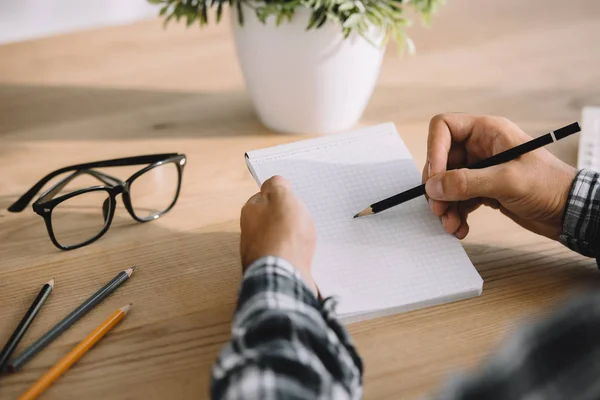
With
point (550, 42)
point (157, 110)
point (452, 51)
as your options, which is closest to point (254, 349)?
point (157, 110)

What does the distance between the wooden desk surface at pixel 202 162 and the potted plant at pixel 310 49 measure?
76 millimetres

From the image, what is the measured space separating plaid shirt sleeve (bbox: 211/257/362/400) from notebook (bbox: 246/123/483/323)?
0.33 feet

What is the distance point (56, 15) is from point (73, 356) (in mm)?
1056

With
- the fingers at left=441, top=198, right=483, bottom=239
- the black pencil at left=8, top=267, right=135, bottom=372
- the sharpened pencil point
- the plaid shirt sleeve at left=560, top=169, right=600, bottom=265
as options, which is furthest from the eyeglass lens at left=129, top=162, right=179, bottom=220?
the plaid shirt sleeve at left=560, top=169, right=600, bottom=265

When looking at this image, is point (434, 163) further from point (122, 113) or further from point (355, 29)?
point (122, 113)


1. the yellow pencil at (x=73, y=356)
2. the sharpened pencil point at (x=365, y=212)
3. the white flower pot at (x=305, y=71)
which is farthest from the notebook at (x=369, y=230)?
the yellow pencil at (x=73, y=356)

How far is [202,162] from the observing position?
1.08 meters

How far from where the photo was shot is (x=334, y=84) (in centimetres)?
105

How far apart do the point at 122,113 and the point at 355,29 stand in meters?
0.43

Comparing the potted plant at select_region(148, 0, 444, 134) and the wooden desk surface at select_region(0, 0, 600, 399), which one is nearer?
the wooden desk surface at select_region(0, 0, 600, 399)

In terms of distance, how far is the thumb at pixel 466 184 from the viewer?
83 centimetres

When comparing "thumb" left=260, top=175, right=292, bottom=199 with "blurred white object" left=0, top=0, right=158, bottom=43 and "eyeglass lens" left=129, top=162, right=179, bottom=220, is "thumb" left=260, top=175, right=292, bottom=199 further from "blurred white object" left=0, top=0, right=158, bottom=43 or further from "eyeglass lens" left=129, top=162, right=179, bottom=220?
"blurred white object" left=0, top=0, right=158, bottom=43

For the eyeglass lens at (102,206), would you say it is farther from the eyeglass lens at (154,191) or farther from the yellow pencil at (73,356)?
the yellow pencil at (73,356)

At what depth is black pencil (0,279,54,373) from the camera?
2.45 ft
